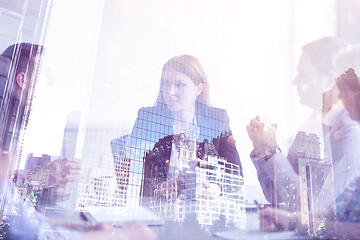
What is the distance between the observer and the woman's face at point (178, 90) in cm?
357

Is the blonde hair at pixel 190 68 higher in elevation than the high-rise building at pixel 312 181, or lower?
higher

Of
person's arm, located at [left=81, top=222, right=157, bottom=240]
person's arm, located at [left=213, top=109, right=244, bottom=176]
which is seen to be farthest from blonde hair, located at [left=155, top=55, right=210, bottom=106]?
person's arm, located at [left=81, top=222, right=157, bottom=240]

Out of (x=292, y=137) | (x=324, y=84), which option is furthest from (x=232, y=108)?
(x=324, y=84)

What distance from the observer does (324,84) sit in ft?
9.01

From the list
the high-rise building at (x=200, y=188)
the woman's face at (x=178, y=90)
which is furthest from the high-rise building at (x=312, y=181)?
the woman's face at (x=178, y=90)

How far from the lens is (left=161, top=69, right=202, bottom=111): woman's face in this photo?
11.7 ft

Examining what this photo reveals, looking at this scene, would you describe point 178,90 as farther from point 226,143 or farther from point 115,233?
point 115,233

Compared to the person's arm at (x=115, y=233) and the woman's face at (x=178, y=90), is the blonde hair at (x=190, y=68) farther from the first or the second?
the person's arm at (x=115, y=233)

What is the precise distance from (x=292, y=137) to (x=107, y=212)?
201 cm

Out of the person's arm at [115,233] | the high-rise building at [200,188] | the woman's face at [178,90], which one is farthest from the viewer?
the woman's face at [178,90]

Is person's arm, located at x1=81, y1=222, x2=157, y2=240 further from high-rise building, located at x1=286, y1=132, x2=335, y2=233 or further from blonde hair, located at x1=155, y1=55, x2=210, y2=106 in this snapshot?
blonde hair, located at x1=155, y1=55, x2=210, y2=106

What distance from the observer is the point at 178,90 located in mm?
3889

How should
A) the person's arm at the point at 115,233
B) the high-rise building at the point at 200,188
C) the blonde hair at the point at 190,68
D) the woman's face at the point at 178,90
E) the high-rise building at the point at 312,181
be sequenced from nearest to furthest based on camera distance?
the person's arm at the point at 115,233 < the high-rise building at the point at 312,181 < the high-rise building at the point at 200,188 < the blonde hair at the point at 190,68 < the woman's face at the point at 178,90

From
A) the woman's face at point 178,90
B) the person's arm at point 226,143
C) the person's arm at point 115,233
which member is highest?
the woman's face at point 178,90
